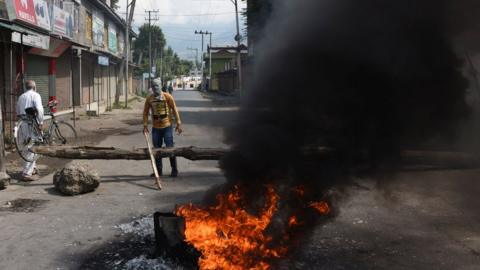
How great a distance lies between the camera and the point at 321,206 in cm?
493

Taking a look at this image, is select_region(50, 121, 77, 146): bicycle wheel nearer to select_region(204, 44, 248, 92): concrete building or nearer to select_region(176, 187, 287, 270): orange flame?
select_region(176, 187, 287, 270): orange flame

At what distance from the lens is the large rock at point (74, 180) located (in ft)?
26.0

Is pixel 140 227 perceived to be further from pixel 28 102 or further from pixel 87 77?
pixel 87 77

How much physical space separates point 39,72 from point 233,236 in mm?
15871

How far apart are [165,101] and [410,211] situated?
15.2ft

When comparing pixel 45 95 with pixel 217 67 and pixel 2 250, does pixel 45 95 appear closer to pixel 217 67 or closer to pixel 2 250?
pixel 2 250

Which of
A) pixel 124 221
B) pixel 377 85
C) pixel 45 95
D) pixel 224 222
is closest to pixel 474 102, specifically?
pixel 377 85

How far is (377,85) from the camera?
484 cm

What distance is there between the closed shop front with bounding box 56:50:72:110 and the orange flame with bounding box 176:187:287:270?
18.5 m

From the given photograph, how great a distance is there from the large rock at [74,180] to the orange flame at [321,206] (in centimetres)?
444

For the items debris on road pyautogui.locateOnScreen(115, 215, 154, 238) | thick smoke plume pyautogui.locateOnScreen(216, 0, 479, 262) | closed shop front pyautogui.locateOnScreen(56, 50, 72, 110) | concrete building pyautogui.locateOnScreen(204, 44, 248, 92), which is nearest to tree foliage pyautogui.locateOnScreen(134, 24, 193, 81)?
concrete building pyautogui.locateOnScreen(204, 44, 248, 92)

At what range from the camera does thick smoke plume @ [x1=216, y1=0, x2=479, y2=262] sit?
464 centimetres

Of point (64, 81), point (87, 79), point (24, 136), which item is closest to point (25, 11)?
point (24, 136)

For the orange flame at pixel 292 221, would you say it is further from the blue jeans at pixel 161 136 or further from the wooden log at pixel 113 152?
the blue jeans at pixel 161 136
